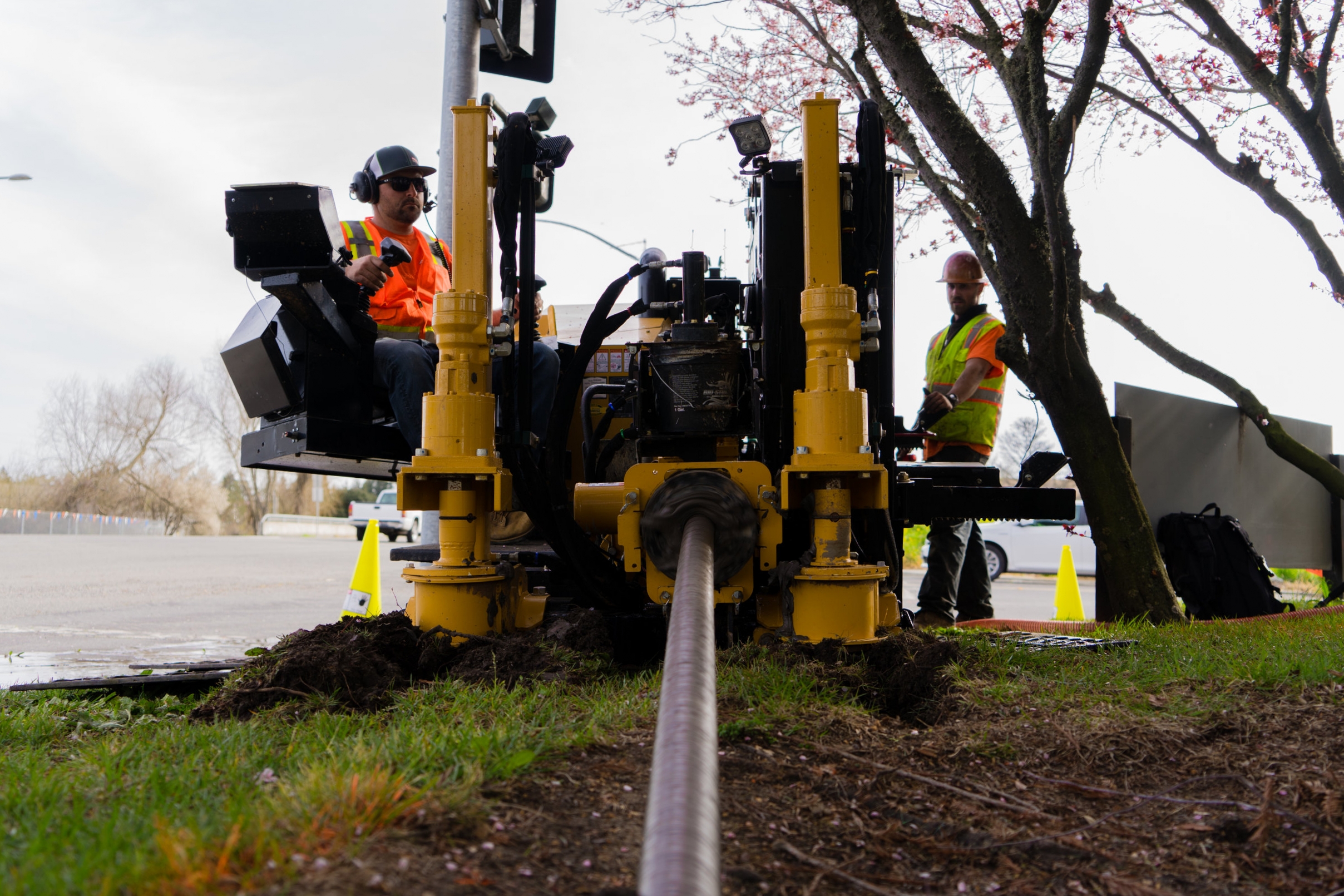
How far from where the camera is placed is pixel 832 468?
11.7ft

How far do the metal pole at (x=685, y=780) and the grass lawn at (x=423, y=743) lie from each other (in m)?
0.28

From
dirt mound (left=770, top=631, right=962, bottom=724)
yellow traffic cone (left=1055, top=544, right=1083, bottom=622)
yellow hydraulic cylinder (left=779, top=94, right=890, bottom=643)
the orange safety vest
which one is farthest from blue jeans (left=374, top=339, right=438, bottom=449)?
yellow traffic cone (left=1055, top=544, right=1083, bottom=622)

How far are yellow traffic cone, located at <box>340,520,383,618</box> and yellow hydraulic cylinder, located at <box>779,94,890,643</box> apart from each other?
4.31 metres

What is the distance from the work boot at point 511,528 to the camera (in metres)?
5.42

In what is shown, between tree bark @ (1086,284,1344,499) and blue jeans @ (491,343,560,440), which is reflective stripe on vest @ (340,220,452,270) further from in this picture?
tree bark @ (1086,284,1344,499)

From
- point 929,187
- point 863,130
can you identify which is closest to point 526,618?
point 863,130

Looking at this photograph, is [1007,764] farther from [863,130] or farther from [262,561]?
[262,561]

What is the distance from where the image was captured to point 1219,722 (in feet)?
8.82

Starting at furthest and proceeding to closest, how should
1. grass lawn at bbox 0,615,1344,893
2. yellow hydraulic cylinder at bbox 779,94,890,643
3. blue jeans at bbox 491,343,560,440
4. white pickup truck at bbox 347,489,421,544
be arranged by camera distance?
1. white pickup truck at bbox 347,489,421,544
2. blue jeans at bbox 491,343,560,440
3. yellow hydraulic cylinder at bbox 779,94,890,643
4. grass lawn at bbox 0,615,1344,893

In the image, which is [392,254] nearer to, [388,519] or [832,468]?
[832,468]

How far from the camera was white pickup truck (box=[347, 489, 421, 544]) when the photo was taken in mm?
32000

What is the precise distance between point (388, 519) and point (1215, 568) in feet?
95.7

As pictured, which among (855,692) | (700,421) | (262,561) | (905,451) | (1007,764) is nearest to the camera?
(1007,764)

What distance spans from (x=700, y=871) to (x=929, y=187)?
7.29m
